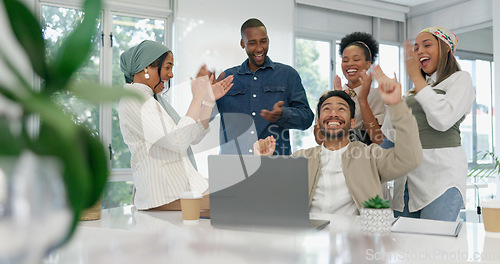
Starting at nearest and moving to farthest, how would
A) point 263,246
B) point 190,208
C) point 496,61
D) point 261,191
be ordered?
point 263,246, point 261,191, point 190,208, point 496,61

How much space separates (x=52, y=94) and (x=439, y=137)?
184 cm

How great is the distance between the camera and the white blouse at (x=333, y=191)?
1865 mm

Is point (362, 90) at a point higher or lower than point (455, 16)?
lower

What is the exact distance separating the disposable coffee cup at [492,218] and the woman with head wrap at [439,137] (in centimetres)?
54

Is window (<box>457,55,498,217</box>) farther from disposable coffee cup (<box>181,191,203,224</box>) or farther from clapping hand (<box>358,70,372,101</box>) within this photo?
disposable coffee cup (<box>181,191,203,224</box>)

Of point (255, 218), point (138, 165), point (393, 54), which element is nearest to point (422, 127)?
point (255, 218)

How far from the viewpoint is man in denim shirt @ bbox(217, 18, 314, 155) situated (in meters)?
2.75

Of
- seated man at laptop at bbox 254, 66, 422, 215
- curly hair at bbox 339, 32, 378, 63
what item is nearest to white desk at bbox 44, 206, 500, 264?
seated man at laptop at bbox 254, 66, 422, 215

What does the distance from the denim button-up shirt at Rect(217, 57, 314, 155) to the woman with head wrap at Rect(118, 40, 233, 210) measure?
727 millimetres

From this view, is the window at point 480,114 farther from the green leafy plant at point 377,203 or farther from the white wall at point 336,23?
the green leafy plant at point 377,203

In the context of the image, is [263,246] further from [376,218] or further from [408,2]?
[408,2]

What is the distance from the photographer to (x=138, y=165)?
1903 millimetres

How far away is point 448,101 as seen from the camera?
6.32 ft

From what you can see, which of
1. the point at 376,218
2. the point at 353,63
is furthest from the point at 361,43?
the point at 376,218
